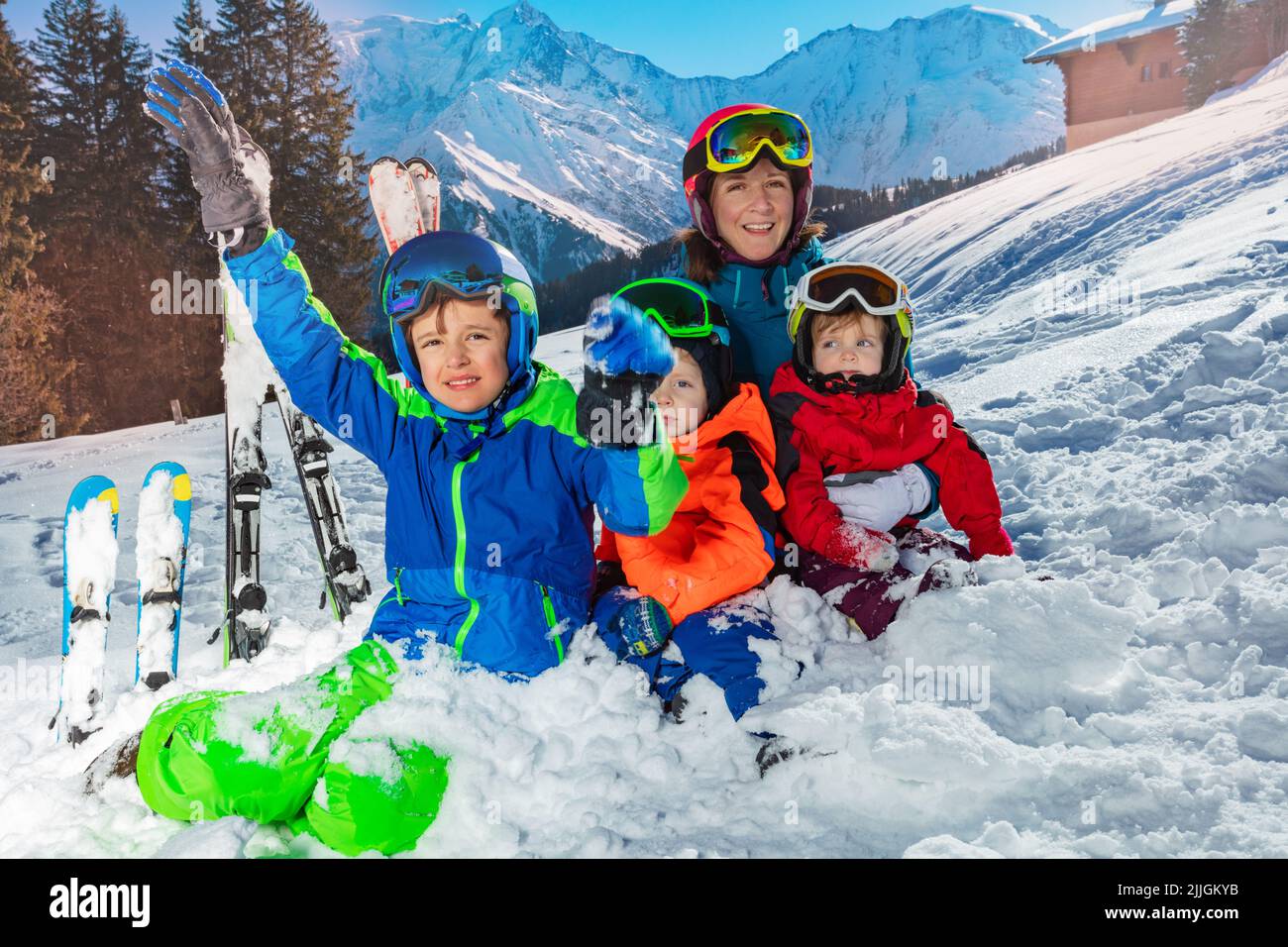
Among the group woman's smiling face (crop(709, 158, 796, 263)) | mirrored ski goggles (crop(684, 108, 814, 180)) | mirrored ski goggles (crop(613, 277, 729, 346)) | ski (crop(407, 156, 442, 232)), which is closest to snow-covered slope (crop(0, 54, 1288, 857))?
mirrored ski goggles (crop(613, 277, 729, 346))

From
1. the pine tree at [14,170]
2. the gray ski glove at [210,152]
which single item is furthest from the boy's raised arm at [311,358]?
the pine tree at [14,170]

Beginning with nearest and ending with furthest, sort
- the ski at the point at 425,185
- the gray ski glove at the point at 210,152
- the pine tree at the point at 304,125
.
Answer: the gray ski glove at the point at 210,152, the ski at the point at 425,185, the pine tree at the point at 304,125

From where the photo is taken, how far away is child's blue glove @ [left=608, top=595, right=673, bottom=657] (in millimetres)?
2801

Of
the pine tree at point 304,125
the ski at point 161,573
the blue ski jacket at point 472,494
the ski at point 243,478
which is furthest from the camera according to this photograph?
the pine tree at point 304,125

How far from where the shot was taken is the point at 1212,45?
31.8 metres

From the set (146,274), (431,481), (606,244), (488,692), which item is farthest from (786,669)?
(606,244)

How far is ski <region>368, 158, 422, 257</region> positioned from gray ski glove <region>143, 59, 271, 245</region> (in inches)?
51.9

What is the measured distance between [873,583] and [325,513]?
279 cm

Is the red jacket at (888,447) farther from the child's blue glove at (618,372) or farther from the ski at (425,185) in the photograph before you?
the ski at (425,185)

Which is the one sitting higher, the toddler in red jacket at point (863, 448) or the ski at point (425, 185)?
the ski at point (425, 185)

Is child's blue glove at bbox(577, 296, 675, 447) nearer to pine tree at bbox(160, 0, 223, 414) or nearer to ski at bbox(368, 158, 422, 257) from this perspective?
ski at bbox(368, 158, 422, 257)

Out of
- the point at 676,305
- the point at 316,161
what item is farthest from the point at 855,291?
the point at 316,161

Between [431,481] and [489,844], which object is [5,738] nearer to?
[431,481]

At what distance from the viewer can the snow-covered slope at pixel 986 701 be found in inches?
83.7
